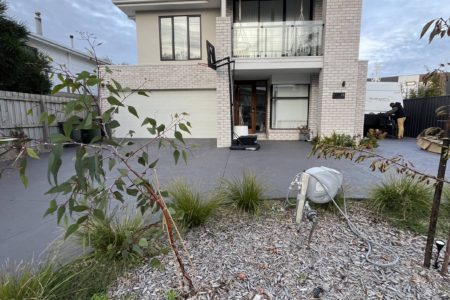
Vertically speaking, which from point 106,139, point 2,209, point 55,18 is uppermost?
point 55,18

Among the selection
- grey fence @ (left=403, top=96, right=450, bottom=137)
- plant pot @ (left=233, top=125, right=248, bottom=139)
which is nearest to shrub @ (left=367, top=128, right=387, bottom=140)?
plant pot @ (left=233, top=125, right=248, bottom=139)

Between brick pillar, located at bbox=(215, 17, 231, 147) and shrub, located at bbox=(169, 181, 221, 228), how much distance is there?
19.2ft

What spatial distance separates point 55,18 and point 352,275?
22216 millimetres

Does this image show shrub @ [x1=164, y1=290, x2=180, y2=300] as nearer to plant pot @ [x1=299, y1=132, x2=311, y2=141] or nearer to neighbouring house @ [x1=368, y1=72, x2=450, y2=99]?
neighbouring house @ [x1=368, y1=72, x2=450, y2=99]

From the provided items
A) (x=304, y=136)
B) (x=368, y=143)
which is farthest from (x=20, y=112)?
(x=304, y=136)

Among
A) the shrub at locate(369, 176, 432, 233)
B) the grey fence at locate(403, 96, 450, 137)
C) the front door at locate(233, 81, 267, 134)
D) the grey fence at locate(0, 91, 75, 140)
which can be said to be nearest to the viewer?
the shrub at locate(369, 176, 432, 233)

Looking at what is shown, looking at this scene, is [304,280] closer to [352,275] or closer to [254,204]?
[352,275]

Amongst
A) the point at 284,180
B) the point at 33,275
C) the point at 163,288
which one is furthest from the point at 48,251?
the point at 284,180

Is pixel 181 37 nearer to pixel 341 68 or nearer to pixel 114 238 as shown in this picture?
pixel 341 68

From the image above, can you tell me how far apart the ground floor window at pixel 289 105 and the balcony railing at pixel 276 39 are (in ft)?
5.04

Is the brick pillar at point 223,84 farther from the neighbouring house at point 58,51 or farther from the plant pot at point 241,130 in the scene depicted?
the neighbouring house at point 58,51

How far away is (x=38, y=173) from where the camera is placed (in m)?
5.74

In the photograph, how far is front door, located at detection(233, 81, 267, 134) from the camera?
11367 millimetres

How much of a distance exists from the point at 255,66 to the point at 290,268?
780 cm
